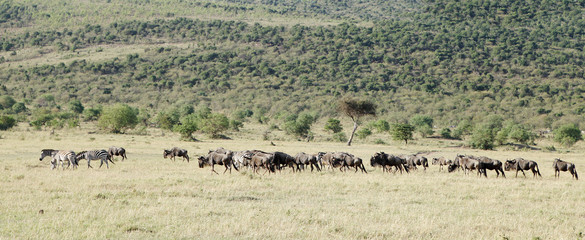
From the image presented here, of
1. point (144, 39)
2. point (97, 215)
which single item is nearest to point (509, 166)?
point (97, 215)

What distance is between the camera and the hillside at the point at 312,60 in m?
108

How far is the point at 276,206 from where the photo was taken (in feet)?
45.2

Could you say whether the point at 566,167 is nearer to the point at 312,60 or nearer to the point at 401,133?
the point at 401,133

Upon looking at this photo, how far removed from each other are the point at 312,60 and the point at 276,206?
126231mm

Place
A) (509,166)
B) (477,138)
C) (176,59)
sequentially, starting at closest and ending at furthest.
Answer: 1. (509,166)
2. (477,138)
3. (176,59)

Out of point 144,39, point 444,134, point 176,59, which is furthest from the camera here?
point 144,39

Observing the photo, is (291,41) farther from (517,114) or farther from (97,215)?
(97,215)

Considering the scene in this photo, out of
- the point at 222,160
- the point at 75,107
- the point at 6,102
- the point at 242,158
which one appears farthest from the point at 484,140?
the point at 6,102

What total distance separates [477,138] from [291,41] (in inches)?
4160

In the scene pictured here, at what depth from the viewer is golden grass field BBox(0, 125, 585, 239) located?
34.9ft

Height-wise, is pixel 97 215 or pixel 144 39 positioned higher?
pixel 144 39

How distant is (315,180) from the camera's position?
798 inches

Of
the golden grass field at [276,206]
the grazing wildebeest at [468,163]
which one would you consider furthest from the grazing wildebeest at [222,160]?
the grazing wildebeest at [468,163]

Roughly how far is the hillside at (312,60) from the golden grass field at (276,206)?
77.9 meters
